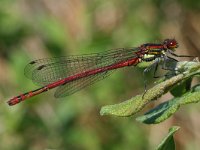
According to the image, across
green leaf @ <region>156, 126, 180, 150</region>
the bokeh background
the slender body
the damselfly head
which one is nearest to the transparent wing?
the slender body

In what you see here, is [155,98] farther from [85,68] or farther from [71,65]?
[71,65]

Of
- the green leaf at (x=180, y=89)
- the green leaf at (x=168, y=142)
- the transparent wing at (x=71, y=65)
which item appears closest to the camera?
the green leaf at (x=168, y=142)

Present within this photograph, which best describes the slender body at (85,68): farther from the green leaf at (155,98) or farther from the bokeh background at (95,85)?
the green leaf at (155,98)

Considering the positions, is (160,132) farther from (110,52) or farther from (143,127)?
(110,52)

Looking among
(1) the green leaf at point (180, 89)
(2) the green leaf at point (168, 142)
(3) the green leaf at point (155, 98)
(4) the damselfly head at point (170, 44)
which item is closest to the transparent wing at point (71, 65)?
→ (4) the damselfly head at point (170, 44)

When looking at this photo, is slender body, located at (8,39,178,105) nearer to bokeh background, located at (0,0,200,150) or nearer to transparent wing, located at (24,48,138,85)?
transparent wing, located at (24,48,138,85)
